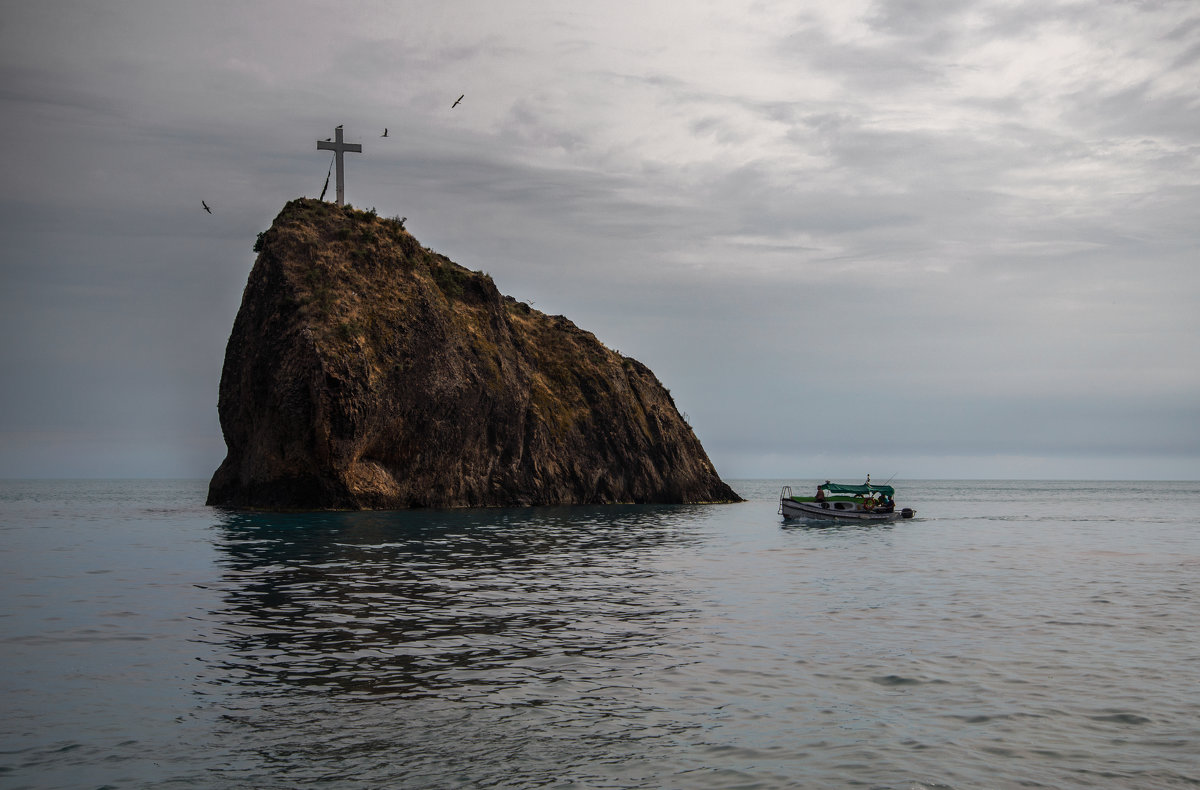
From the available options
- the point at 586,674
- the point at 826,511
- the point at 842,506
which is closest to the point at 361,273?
the point at 826,511

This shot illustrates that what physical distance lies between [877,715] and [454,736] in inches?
→ 241

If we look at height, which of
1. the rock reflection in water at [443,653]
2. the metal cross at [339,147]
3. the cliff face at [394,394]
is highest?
the metal cross at [339,147]

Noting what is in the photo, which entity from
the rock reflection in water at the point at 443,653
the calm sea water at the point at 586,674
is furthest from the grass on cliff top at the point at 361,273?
the calm sea water at the point at 586,674

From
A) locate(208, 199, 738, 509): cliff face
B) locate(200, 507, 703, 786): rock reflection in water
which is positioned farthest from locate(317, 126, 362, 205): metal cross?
locate(200, 507, 703, 786): rock reflection in water

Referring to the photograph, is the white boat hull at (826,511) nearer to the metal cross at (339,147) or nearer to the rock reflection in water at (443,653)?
the rock reflection in water at (443,653)

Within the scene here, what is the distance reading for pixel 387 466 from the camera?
69438 mm

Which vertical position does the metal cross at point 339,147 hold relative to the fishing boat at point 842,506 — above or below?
above

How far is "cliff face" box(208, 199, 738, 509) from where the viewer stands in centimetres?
6344

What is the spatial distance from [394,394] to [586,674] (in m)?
54.9

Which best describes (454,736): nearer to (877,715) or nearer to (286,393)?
(877,715)

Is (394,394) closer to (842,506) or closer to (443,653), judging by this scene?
(842,506)

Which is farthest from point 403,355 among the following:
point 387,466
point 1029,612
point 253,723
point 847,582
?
point 253,723

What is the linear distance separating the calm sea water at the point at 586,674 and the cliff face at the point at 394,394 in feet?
97.4

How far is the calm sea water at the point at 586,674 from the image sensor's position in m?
10.7
